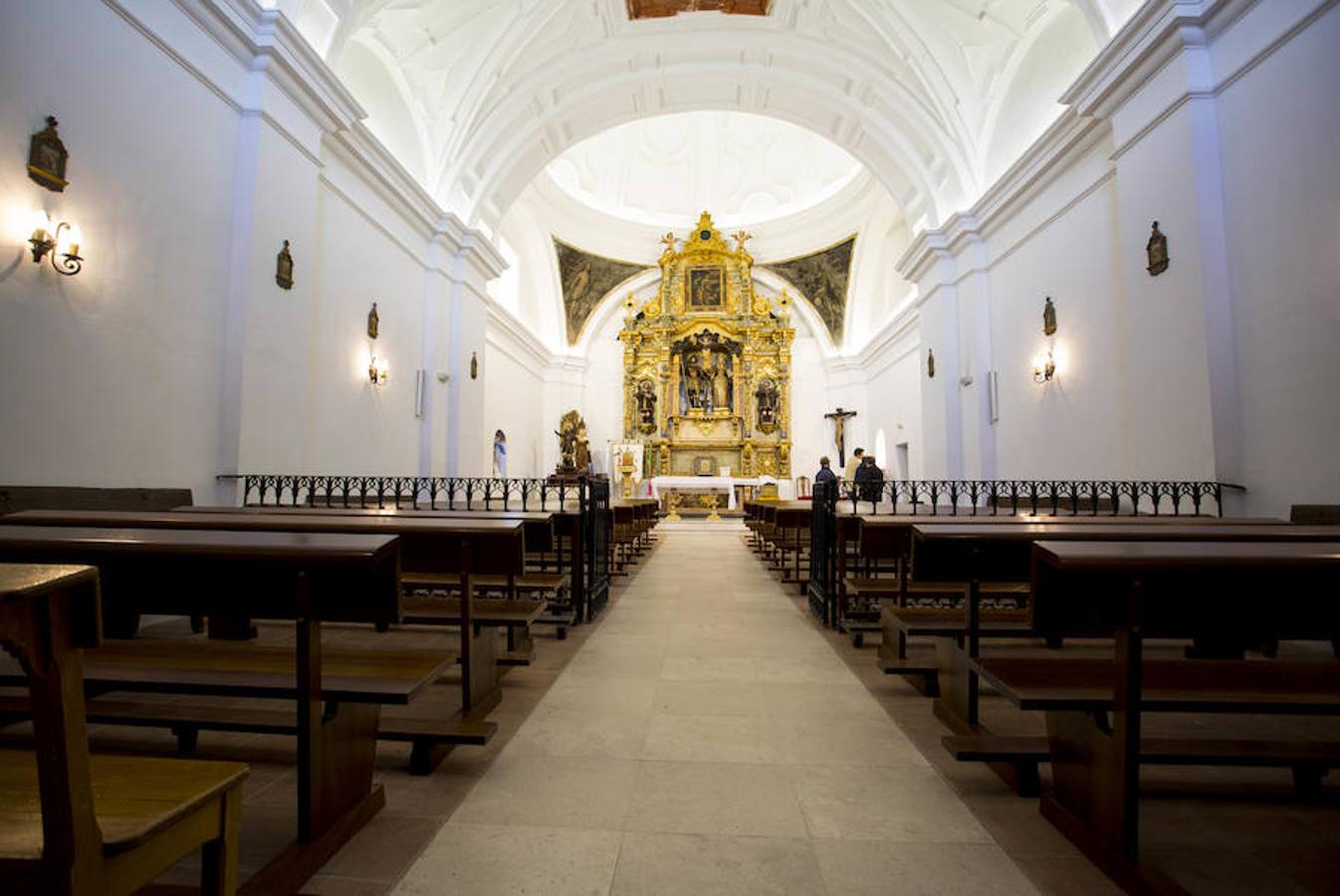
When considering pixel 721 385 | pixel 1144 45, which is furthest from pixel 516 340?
pixel 1144 45

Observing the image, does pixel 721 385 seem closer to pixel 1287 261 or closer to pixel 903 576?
pixel 1287 261

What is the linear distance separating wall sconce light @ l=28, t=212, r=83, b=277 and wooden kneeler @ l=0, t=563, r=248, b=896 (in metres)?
4.09

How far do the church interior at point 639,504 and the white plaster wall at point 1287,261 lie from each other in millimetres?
27

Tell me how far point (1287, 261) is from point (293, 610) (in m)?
5.84

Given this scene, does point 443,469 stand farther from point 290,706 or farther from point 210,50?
point 290,706

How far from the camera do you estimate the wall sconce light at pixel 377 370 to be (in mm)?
7807

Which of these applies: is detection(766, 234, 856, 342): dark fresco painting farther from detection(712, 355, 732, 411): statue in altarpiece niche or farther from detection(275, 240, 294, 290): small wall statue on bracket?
detection(275, 240, 294, 290): small wall statue on bracket

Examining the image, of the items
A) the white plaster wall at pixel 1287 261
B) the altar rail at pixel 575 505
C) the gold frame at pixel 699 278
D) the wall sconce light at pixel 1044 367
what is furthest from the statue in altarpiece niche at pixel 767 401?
the white plaster wall at pixel 1287 261

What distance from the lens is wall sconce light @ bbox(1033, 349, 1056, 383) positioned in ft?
23.5

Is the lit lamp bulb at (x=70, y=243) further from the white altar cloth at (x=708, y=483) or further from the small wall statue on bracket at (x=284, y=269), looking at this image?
the white altar cloth at (x=708, y=483)

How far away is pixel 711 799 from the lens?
1.95 metres

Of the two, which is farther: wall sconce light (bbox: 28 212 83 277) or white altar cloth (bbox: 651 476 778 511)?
white altar cloth (bbox: 651 476 778 511)

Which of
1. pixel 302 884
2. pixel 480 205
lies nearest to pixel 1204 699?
pixel 302 884

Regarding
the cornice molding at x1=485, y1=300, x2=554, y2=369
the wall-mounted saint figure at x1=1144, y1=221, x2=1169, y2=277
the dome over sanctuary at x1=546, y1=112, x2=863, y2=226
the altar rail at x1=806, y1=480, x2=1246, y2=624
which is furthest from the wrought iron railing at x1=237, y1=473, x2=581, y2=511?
the dome over sanctuary at x1=546, y1=112, x2=863, y2=226
